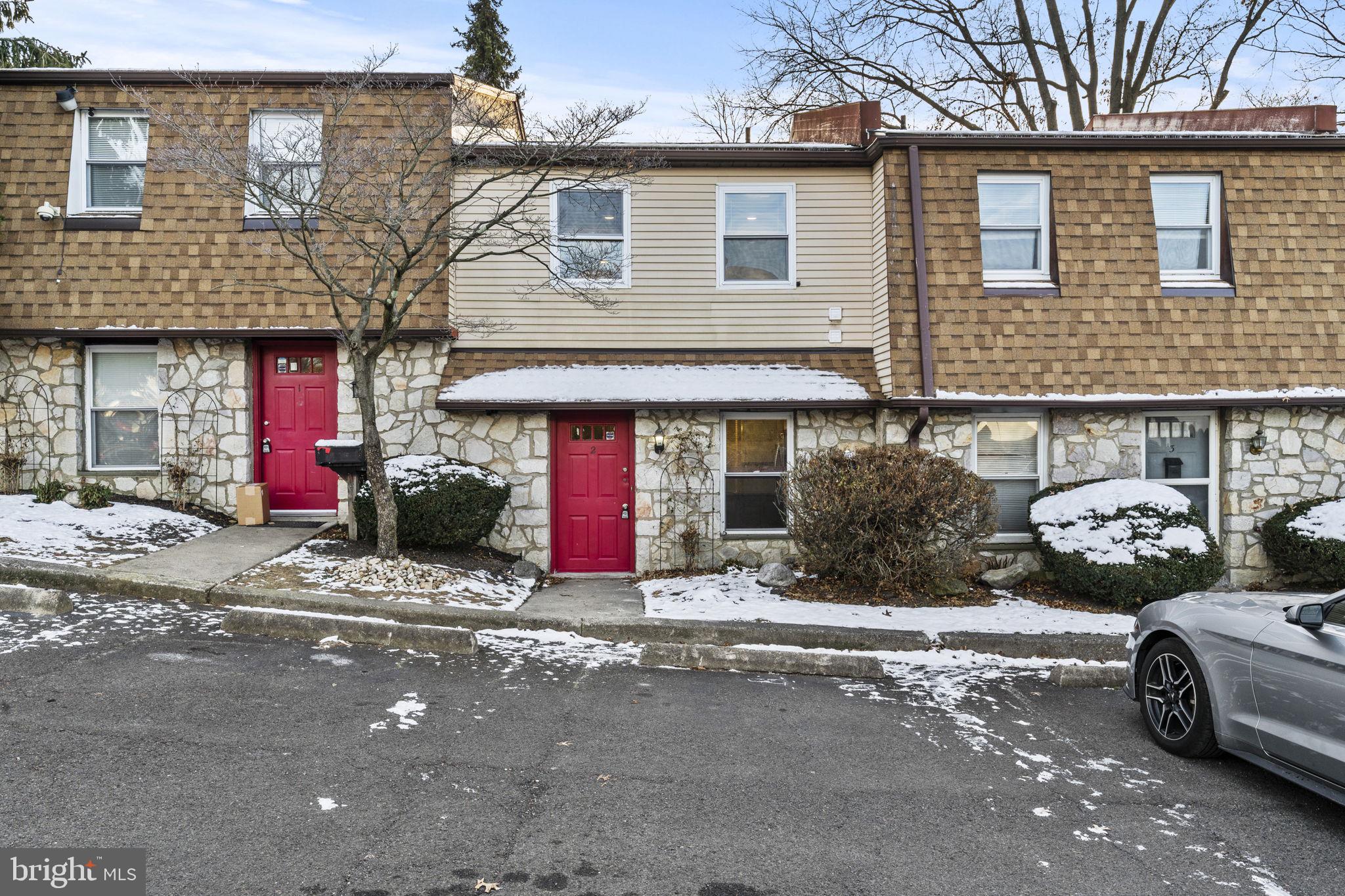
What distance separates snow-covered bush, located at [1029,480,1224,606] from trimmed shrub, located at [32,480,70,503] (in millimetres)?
11678

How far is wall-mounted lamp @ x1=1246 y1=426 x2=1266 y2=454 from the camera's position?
10.2 meters

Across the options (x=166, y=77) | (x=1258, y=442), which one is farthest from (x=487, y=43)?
(x=1258, y=442)

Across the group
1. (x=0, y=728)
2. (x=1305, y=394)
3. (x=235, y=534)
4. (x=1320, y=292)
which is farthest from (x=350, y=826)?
(x=1320, y=292)

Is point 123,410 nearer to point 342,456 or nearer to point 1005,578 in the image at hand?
point 342,456

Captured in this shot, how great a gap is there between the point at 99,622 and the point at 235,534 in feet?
10.2

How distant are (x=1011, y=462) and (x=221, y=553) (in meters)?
9.25

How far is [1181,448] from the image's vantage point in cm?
1056

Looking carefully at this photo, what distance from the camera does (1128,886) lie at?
11.6ft

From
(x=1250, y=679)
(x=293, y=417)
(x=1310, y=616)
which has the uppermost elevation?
(x=293, y=417)

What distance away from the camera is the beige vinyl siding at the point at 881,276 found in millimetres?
10297

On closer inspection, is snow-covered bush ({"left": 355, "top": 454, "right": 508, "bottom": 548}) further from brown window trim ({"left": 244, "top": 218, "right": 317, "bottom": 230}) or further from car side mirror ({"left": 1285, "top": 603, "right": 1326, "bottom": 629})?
car side mirror ({"left": 1285, "top": 603, "right": 1326, "bottom": 629})

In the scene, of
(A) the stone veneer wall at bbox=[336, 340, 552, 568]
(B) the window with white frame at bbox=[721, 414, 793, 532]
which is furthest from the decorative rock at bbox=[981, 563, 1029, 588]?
(A) the stone veneer wall at bbox=[336, 340, 552, 568]

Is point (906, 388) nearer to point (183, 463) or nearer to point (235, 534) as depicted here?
point (235, 534)

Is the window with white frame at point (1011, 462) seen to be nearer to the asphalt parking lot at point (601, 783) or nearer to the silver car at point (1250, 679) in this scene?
the asphalt parking lot at point (601, 783)
